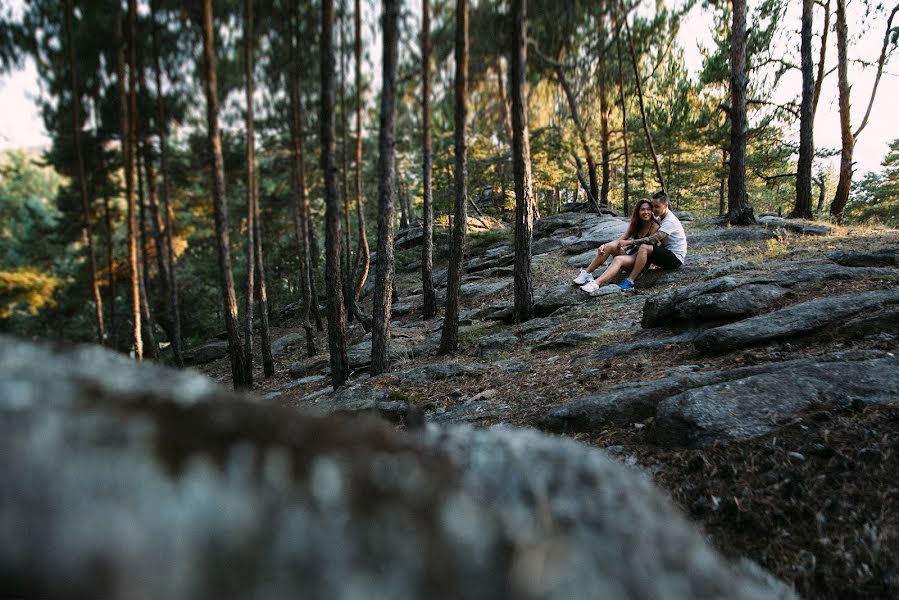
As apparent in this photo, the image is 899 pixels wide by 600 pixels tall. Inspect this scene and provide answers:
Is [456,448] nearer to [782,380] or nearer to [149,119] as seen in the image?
[782,380]

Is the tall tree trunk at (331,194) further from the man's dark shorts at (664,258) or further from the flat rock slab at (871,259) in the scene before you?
the flat rock slab at (871,259)

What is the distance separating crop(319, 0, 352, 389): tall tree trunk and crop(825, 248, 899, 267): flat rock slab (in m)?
7.90

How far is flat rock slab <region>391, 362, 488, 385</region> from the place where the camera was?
262 inches

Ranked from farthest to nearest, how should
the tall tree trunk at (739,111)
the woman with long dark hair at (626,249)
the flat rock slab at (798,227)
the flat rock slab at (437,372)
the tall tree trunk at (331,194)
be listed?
the tall tree trunk at (739,111)
the flat rock slab at (798,227)
the woman with long dark hair at (626,249)
the tall tree trunk at (331,194)
the flat rock slab at (437,372)

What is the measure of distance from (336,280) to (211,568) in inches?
330

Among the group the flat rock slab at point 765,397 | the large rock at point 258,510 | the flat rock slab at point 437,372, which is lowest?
the flat rock slab at point 437,372

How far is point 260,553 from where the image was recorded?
0.50m

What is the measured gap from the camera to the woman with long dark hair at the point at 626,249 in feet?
29.1

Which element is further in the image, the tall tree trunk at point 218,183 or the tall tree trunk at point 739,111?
the tall tree trunk at point 739,111

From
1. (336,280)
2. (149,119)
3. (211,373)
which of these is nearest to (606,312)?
(336,280)

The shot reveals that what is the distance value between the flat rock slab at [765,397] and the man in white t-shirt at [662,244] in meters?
5.97

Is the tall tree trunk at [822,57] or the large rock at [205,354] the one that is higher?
the tall tree trunk at [822,57]

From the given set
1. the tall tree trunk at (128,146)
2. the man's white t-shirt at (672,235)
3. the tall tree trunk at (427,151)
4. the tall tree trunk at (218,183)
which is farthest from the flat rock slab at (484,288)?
the tall tree trunk at (128,146)

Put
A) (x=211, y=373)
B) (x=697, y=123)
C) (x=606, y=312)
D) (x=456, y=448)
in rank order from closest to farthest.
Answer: (x=456, y=448), (x=606, y=312), (x=211, y=373), (x=697, y=123)
